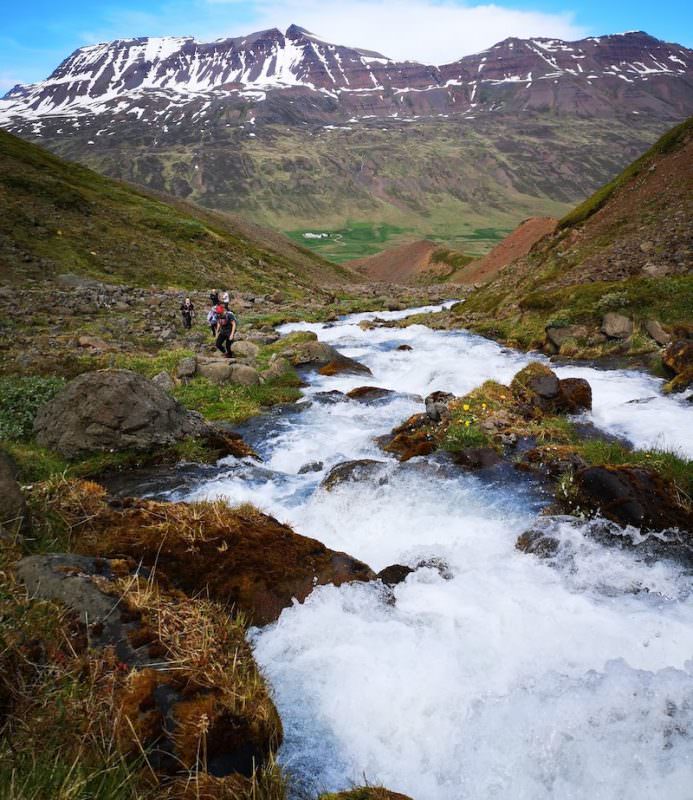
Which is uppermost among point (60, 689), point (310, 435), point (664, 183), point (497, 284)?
point (664, 183)

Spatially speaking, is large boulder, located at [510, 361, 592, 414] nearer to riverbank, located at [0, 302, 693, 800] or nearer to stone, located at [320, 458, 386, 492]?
riverbank, located at [0, 302, 693, 800]

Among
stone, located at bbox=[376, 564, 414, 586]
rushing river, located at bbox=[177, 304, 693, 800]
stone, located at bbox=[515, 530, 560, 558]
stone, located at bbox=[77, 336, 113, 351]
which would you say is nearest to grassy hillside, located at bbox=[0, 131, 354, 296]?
stone, located at bbox=[77, 336, 113, 351]

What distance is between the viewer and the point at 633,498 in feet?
26.1

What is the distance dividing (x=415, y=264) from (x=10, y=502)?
112347 mm

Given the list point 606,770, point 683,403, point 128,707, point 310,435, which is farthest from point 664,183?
point 128,707

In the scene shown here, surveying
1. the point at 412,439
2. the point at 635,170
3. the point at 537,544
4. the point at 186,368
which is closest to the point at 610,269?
the point at 635,170

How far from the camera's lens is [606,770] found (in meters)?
4.35

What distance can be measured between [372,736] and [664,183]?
1539 inches

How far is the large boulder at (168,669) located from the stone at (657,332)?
65.9 feet

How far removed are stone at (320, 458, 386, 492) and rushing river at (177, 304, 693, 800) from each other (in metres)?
0.23

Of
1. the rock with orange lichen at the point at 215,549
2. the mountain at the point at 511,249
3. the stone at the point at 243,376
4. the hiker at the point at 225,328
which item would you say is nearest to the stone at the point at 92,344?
the hiker at the point at 225,328

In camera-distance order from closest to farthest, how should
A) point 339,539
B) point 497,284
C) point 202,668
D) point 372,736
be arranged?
point 202,668, point 372,736, point 339,539, point 497,284

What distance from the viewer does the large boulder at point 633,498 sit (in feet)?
25.5

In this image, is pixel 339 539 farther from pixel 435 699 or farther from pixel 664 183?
pixel 664 183
